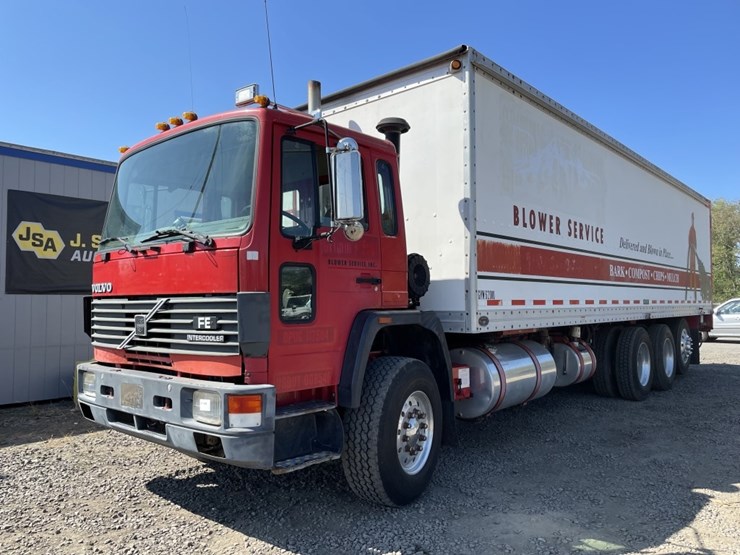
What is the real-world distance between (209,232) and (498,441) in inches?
164

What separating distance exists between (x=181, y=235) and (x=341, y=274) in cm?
110

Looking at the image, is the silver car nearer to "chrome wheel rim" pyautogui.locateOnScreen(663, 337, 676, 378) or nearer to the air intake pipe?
"chrome wheel rim" pyautogui.locateOnScreen(663, 337, 676, 378)

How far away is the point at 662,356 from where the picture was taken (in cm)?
966

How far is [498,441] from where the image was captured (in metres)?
6.15

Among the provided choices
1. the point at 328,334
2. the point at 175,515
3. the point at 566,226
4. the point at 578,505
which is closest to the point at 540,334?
the point at 566,226

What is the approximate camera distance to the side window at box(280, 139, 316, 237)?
360cm

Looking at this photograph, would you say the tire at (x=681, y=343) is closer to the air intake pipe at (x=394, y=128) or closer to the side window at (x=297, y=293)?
the air intake pipe at (x=394, y=128)

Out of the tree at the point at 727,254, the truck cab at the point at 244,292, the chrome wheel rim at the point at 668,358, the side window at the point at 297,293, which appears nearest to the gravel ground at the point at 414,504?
the truck cab at the point at 244,292

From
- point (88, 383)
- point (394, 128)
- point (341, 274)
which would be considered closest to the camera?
point (341, 274)

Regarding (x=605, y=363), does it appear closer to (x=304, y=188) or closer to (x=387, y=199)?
(x=387, y=199)

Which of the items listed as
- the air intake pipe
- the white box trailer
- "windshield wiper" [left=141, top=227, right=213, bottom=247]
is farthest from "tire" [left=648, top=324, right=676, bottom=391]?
"windshield wiper" [left=141, top=227, right=213, bottom=247]

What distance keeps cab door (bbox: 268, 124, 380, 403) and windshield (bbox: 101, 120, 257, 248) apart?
24 cm

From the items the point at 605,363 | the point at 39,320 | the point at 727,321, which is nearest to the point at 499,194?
the point at 605,363

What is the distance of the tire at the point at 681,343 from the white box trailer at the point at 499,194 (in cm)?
362
